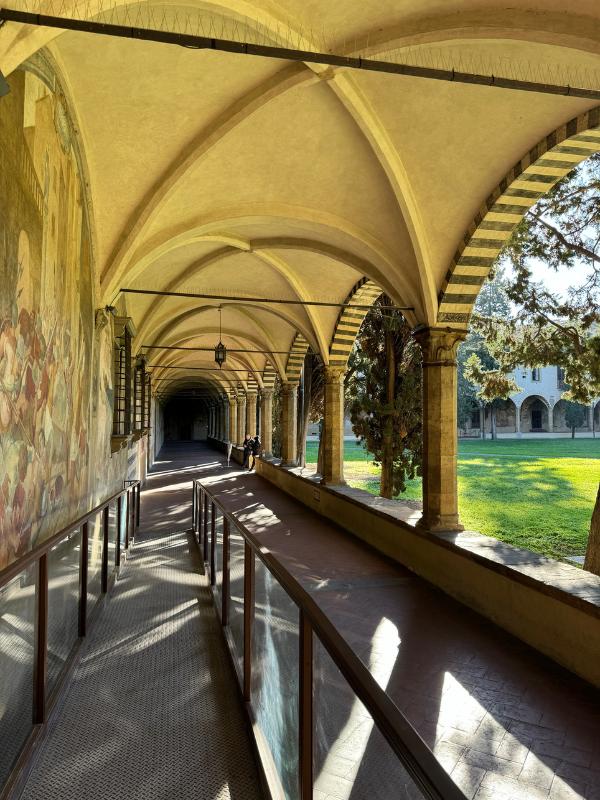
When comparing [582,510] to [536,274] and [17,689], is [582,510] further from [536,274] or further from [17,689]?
[17,689]

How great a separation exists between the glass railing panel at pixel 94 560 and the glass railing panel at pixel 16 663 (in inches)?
53.3

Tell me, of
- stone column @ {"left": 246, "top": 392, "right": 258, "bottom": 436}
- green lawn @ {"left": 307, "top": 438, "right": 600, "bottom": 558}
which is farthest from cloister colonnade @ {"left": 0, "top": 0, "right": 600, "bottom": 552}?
stone column @ {"left": 246, "top": 392, "right": 258, "bottom": 436}

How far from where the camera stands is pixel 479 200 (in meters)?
Answer: 6.63

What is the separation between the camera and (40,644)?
251 centimetres

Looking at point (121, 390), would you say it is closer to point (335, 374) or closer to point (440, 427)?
point (335, 374)

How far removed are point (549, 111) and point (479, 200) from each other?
147cm

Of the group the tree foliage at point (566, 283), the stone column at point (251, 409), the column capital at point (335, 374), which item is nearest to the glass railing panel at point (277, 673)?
the tree foliage at point (566, 283)

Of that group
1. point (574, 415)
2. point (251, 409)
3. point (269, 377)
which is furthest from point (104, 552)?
point (574, 415)

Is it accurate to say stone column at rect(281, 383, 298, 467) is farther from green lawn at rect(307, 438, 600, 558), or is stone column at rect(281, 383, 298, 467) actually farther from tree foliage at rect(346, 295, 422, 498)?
green lawn at rect(307, 438, 600, 558)

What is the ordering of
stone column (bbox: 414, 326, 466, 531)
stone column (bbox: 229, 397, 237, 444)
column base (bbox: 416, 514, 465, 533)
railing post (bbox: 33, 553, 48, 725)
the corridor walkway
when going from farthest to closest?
1. stone column (bbox: 229, 397, 237, 444)
2. stone column (bbox: 414, 326, 466, 531)
3. column base (bbox: 416, 514, 465, 533)
4. railing post (bbox: 33, 553, 48, 725)
5. the corridor walkway

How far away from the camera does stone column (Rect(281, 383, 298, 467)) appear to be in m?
16.1

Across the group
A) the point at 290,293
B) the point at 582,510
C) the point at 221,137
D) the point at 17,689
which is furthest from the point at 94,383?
the point at 582,510

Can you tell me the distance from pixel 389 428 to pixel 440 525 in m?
5.58

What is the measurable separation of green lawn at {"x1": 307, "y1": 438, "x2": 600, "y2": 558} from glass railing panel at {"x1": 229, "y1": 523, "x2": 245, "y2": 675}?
9.69 m
